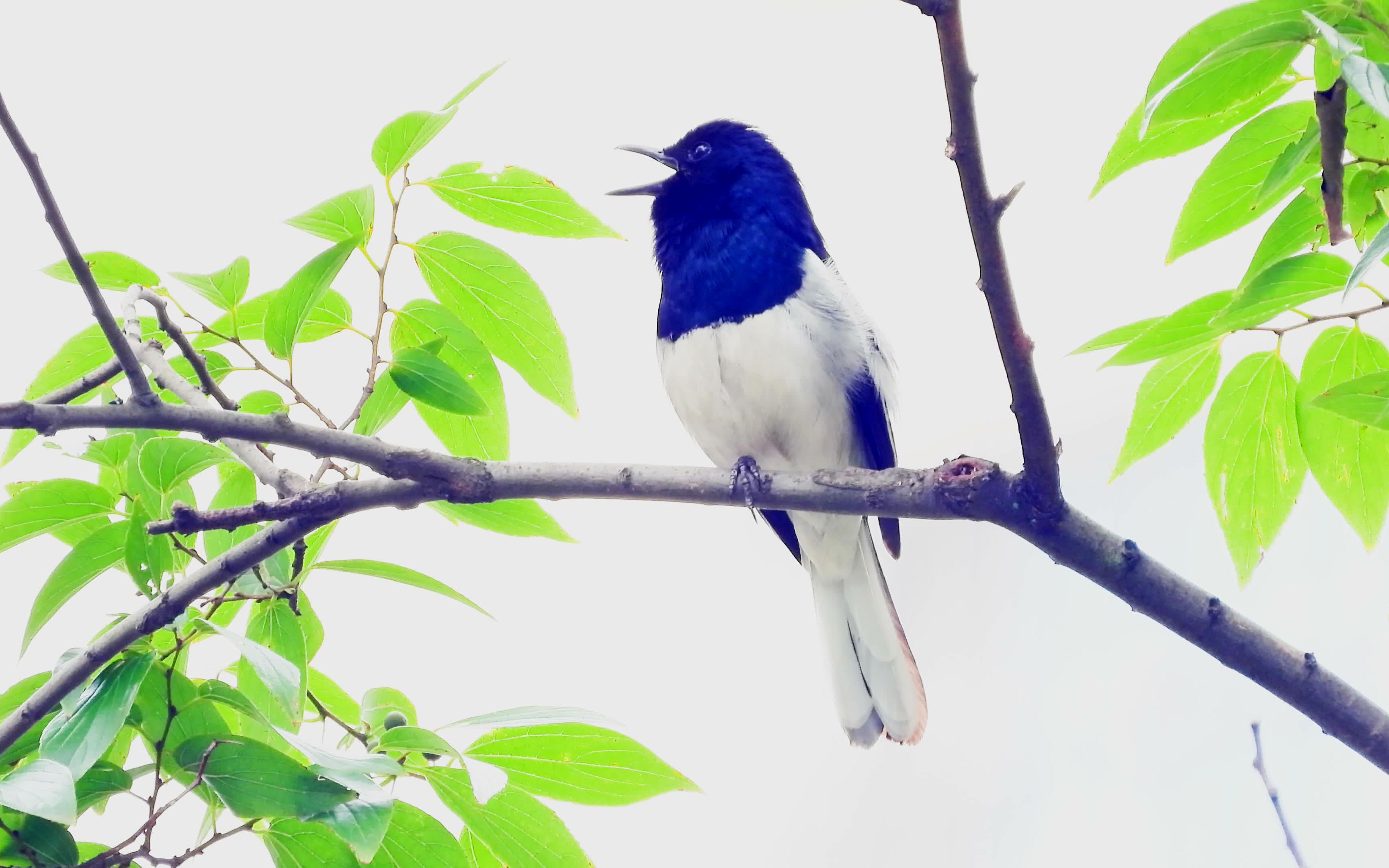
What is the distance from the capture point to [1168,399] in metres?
1.07

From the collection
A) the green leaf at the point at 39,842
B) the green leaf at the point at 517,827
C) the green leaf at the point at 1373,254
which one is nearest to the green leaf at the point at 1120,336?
the green leaf at the point at 1373,254

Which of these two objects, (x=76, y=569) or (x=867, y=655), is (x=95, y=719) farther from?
(x=867, y=655)

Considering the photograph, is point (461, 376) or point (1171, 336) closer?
point (1171, 336)

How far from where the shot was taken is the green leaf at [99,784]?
0.88m

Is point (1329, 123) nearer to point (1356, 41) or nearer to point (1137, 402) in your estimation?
point (1356, 41)

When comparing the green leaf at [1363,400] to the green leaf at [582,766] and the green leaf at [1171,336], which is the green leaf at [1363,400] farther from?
the green leaf at [582,766]

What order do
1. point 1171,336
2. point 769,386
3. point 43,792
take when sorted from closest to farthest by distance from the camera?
point 43,792 < point 1171,336 < point 769,386

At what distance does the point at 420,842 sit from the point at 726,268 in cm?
123

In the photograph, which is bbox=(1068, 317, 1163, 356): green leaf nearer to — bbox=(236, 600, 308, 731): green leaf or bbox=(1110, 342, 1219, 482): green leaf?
bbox=(1110, 342, 1219, 482): green leaf

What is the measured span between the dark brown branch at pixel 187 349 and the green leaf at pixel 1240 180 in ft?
2.91

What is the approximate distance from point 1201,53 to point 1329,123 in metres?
0.11

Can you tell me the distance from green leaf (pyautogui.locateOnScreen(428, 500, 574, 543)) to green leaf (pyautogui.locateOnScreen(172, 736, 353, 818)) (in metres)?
0.35

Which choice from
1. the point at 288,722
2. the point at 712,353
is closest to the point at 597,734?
the point at 288,722

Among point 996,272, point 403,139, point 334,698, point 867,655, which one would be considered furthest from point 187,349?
point 867,655
